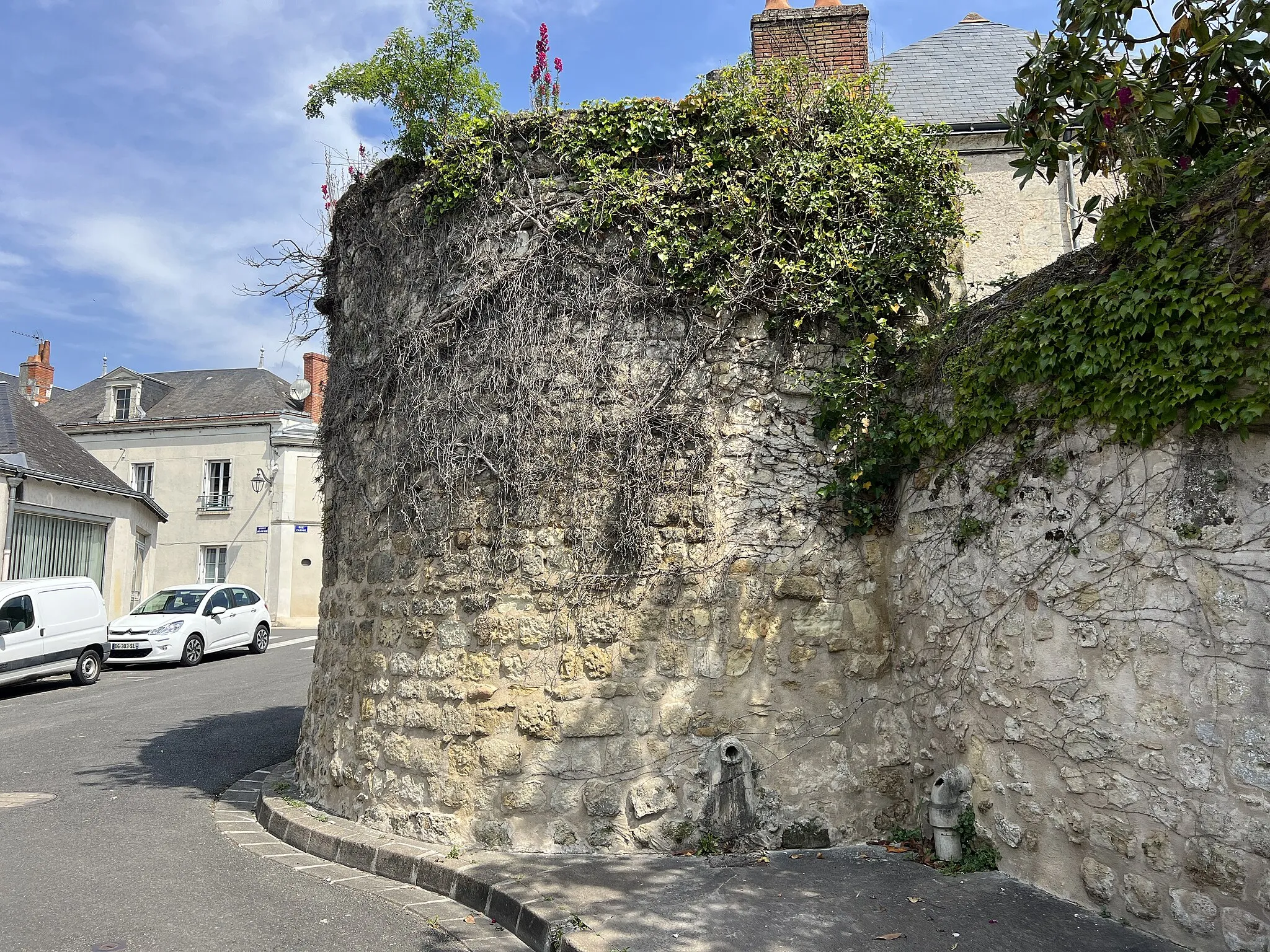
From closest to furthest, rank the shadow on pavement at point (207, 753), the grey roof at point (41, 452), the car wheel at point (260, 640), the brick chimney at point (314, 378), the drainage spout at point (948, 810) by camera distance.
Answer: the drainage spout at point (948, 810)
the shadow on pavement at point (207, 753)
the grey roof at point (41, 452)
the car wheel at point (260, 640)
the brick chimney at point (314, 378)

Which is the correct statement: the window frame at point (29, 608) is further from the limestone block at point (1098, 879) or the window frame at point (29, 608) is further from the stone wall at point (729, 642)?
the limestone block at point (1098, 879)

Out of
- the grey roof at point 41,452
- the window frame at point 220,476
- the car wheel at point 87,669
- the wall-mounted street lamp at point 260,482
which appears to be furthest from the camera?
the window frame at point 220,476

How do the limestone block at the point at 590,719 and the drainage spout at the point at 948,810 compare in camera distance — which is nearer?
the drainage spout at the point at 948,810

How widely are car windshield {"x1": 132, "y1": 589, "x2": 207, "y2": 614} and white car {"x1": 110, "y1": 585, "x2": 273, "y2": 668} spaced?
0.04ft

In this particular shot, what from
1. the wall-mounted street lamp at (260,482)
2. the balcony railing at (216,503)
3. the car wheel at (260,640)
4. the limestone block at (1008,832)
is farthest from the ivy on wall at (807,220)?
the balcony railing at (216,503)

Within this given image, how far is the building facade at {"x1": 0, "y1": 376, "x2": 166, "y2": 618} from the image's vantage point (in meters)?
17.2

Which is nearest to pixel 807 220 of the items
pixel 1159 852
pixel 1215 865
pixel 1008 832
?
pixel 1008 832

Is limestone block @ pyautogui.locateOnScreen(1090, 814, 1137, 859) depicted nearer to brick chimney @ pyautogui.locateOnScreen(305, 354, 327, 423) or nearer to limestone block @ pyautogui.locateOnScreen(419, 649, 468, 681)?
limestone block @ pyautogui.locateOnScreen(419, 649, 468, 681)

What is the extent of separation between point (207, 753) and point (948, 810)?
6.78 m

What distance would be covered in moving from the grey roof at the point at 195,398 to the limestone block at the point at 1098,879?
84.1ft

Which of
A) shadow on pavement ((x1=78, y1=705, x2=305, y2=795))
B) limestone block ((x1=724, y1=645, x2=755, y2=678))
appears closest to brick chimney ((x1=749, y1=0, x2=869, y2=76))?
limestone block ((x1=724, y1=645, x2=755, y2=678))

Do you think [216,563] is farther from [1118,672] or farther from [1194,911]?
[1194,911]

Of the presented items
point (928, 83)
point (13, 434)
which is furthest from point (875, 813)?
point (13, 434)

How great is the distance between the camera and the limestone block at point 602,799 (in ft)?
17.2
